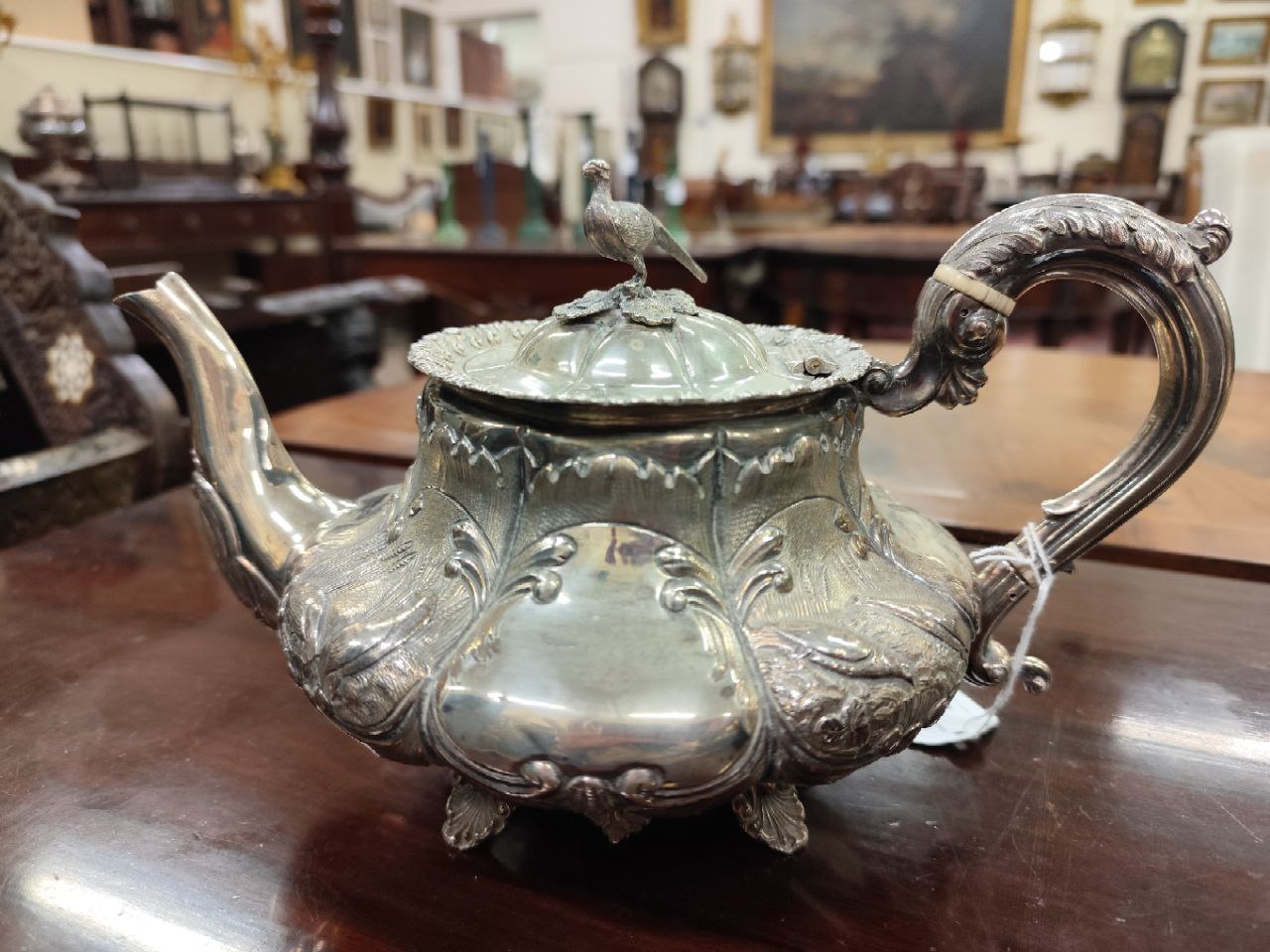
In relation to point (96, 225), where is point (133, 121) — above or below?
above

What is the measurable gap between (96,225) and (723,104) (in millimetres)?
4830

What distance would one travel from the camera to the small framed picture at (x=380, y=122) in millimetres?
6242

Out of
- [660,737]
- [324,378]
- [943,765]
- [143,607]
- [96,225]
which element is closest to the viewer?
[660,737]

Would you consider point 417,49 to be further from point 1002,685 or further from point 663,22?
point 1002,685

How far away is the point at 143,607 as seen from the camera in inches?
31.1

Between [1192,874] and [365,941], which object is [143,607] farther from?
[1192,874]

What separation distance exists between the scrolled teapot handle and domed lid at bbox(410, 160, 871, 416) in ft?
0.15

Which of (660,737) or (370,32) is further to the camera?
(370,32)

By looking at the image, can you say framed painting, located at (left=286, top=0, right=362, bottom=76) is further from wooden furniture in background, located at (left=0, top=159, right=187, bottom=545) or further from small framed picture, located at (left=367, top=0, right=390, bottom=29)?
wooden furniture in background, located at (left=0, top=159, right=187, bottom=545)

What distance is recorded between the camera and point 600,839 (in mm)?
503

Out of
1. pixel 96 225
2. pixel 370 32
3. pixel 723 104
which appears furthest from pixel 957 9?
pixel 96 225

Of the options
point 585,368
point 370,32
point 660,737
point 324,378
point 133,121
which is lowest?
point 324,378

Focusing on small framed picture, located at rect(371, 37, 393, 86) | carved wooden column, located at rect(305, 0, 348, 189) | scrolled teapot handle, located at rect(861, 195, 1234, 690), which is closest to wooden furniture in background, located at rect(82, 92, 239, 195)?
carved wooden column, located at rect(305, 0, 348, 189)

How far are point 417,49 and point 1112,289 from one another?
736 centimetres
